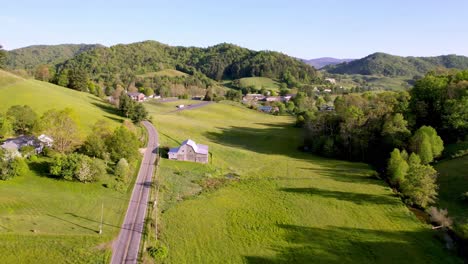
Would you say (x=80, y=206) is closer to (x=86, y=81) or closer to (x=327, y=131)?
(x=327, y=131)

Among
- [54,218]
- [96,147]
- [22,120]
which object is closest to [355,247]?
[54,218]

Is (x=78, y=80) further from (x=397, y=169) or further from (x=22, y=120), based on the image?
(x=397, y=169)

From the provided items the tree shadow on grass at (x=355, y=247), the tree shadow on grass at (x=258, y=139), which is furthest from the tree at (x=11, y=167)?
the tree shadow on grass at (x=258, y=139)

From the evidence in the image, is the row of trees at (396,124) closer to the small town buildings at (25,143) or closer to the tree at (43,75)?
the small town buildings at (25,143)

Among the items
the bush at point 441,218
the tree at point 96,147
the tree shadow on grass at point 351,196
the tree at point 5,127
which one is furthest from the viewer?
the tree at point 5,127

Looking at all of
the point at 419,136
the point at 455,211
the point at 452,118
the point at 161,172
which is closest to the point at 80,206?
the point at 161,172

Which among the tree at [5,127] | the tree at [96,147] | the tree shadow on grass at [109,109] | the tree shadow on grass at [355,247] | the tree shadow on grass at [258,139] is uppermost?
the tree shadow on grass at [109,109]

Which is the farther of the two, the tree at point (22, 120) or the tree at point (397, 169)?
the tree at point (22, 120)
